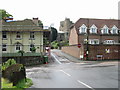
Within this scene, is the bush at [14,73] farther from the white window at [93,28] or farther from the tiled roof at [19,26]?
the white window at [93,28]

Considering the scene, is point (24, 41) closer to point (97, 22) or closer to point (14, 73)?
point (97, 22)

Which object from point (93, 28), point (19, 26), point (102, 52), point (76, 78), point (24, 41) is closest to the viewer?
point (76, 78)

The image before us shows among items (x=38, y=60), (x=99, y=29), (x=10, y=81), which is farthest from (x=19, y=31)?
(x=10, y=81)

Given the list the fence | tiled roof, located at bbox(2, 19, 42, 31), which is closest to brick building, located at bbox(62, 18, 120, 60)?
tiled roof, located at bbox(2, 19, 42, 31)

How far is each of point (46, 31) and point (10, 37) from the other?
7123 mm

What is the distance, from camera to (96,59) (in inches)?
1341

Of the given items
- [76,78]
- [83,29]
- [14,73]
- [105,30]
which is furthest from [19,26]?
[14,73]

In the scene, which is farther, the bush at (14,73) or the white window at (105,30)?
the white window at (105,30)

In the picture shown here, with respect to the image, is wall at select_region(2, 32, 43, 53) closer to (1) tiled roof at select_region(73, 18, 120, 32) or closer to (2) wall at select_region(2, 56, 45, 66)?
(2) wall at select_region(2, 56, 45, 66)

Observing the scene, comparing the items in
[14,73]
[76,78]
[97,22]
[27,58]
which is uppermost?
[97,22]

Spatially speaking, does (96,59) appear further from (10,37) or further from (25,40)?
(10,37)

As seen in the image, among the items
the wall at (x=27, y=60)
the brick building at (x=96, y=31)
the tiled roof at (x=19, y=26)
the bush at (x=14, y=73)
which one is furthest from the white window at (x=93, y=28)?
the bush at (x=14, y=73)

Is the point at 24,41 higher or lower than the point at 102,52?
higher

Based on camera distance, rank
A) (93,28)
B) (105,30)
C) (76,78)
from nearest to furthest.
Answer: (76,78), (93,28), (105,30)
